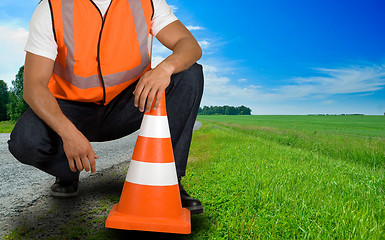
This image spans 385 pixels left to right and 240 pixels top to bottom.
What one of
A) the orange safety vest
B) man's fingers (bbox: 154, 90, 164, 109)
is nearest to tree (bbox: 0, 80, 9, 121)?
the orange safety vest

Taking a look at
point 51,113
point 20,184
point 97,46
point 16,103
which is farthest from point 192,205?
point 16,103

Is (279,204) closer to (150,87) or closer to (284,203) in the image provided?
(284,203)

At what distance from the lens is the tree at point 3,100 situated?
47144mm

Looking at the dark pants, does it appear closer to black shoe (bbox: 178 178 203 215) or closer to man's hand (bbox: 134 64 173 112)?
black shoe (bbox: 178 178 203 215)

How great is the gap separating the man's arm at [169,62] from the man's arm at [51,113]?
481 millimetres

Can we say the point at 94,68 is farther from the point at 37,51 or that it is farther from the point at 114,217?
the point at 114,217

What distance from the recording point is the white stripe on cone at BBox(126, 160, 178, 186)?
1.97 metres

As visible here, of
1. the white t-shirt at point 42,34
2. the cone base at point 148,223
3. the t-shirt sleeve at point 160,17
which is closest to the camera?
the cone base at point 148,223

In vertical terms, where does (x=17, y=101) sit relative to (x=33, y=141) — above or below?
above

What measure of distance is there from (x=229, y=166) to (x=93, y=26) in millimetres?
2573

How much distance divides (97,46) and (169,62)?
720 mm

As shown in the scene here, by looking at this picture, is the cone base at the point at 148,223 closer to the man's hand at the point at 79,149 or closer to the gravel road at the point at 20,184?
the man's hand at the point at 79,149

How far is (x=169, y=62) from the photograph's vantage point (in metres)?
2.14

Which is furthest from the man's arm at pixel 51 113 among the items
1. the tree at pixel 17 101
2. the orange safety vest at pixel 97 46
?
the tree at pixel 17 101
